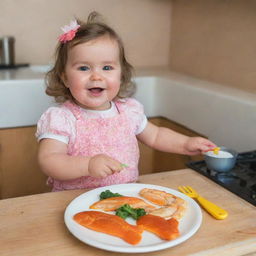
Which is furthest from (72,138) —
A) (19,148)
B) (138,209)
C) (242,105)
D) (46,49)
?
(46,49)

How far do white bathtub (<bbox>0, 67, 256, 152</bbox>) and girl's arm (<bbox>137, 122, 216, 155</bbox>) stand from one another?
9.6 inches

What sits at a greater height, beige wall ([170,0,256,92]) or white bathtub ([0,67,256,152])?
beige wall ([170,0,256,92])

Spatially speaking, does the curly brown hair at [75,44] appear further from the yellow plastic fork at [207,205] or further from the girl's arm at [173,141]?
→ the yellow plastic fork at [207,205]

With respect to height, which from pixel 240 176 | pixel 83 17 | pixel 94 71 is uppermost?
pixel 83 17

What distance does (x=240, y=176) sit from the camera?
990mm

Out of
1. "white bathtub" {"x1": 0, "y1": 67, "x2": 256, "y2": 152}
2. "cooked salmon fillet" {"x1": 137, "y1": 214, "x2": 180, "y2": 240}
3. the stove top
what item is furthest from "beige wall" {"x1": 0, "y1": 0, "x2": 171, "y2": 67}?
"cooked salmon fillet" {"x1": 137, "y1": 214, "x2": 180, "y2": 240}

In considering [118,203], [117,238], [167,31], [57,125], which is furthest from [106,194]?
[167,31]

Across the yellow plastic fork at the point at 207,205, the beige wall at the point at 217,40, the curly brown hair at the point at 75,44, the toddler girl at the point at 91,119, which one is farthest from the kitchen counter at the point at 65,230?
the beige wall at the point at 217,40

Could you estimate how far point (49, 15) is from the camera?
178 centimetres

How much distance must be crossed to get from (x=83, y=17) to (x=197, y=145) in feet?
3.35

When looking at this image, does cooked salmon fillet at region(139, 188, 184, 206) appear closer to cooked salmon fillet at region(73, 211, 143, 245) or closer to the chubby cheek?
cooked salmon fillet at region(73, 211, 143, 245)

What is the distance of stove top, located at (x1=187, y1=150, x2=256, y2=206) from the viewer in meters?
0.87

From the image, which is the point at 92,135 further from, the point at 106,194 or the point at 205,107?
the point at 205,107

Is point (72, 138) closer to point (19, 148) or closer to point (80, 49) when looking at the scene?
point (80, 49)
